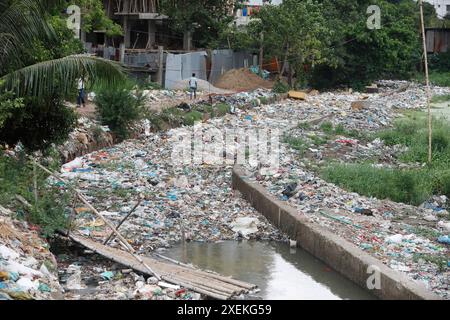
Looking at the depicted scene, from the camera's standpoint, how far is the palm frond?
8906 millimetres

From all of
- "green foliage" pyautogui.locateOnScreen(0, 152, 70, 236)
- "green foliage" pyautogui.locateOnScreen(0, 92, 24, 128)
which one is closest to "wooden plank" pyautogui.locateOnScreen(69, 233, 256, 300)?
"green foliage" pyautogui.locateOnScreen(0, 152, 70, 236)

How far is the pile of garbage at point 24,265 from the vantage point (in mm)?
6332

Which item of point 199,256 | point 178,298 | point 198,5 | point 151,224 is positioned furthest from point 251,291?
point 198,5

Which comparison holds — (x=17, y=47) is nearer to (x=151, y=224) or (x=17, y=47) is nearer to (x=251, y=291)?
(x=151, y=224)

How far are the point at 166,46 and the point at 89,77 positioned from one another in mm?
26593

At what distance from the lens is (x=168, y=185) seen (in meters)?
12.6

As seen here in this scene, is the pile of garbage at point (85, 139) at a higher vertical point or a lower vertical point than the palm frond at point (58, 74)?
lower

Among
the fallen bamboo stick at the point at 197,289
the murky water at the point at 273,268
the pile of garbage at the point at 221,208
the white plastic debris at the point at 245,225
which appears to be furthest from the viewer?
the white plastic debris at the point at 245,225

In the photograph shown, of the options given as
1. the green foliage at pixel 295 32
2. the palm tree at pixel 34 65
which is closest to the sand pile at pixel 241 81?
the green foliage at pixel 295 32

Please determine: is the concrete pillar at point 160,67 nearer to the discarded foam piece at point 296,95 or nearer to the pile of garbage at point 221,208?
the discarded foam piece at point 296,95

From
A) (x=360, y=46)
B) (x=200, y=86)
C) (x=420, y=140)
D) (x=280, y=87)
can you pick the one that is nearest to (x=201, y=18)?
(x=200, y=86)

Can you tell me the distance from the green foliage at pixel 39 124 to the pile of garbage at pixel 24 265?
6.90 ft

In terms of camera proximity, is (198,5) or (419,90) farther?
(419,90)

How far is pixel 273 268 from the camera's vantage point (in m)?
9.19
